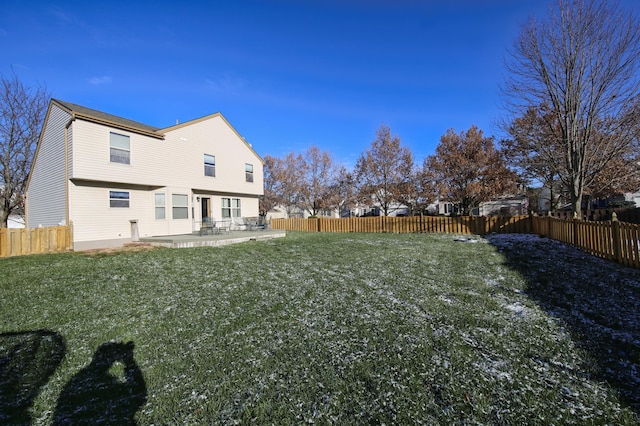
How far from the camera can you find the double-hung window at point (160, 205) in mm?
13234

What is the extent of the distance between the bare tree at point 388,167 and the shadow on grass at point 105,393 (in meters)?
22.2

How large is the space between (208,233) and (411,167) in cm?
1707

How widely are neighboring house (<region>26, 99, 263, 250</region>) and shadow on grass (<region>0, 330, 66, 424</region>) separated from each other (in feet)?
27.9

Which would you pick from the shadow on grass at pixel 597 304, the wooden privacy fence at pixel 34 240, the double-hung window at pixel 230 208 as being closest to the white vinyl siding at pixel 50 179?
the wooden privacy fence at pixel 34 240

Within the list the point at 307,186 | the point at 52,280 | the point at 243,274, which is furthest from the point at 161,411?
the point at 307,186

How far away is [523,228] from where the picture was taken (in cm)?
1438

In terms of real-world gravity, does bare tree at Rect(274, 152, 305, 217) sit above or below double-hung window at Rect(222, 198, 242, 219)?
above

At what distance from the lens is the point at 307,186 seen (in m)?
29.6

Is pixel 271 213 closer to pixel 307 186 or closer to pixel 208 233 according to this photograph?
pixel 307 186

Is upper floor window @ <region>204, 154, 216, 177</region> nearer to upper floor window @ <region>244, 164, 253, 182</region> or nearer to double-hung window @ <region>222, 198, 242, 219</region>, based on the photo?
double-hung window @ <region>222, 198, 242, 219</region>

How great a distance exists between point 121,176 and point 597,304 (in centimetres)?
1478

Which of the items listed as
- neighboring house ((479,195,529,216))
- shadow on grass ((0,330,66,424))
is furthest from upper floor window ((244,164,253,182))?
neighboring house ((479,195,529,216))

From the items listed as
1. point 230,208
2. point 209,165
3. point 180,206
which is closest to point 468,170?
point 230,208

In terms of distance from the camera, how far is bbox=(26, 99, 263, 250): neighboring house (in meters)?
10.7
